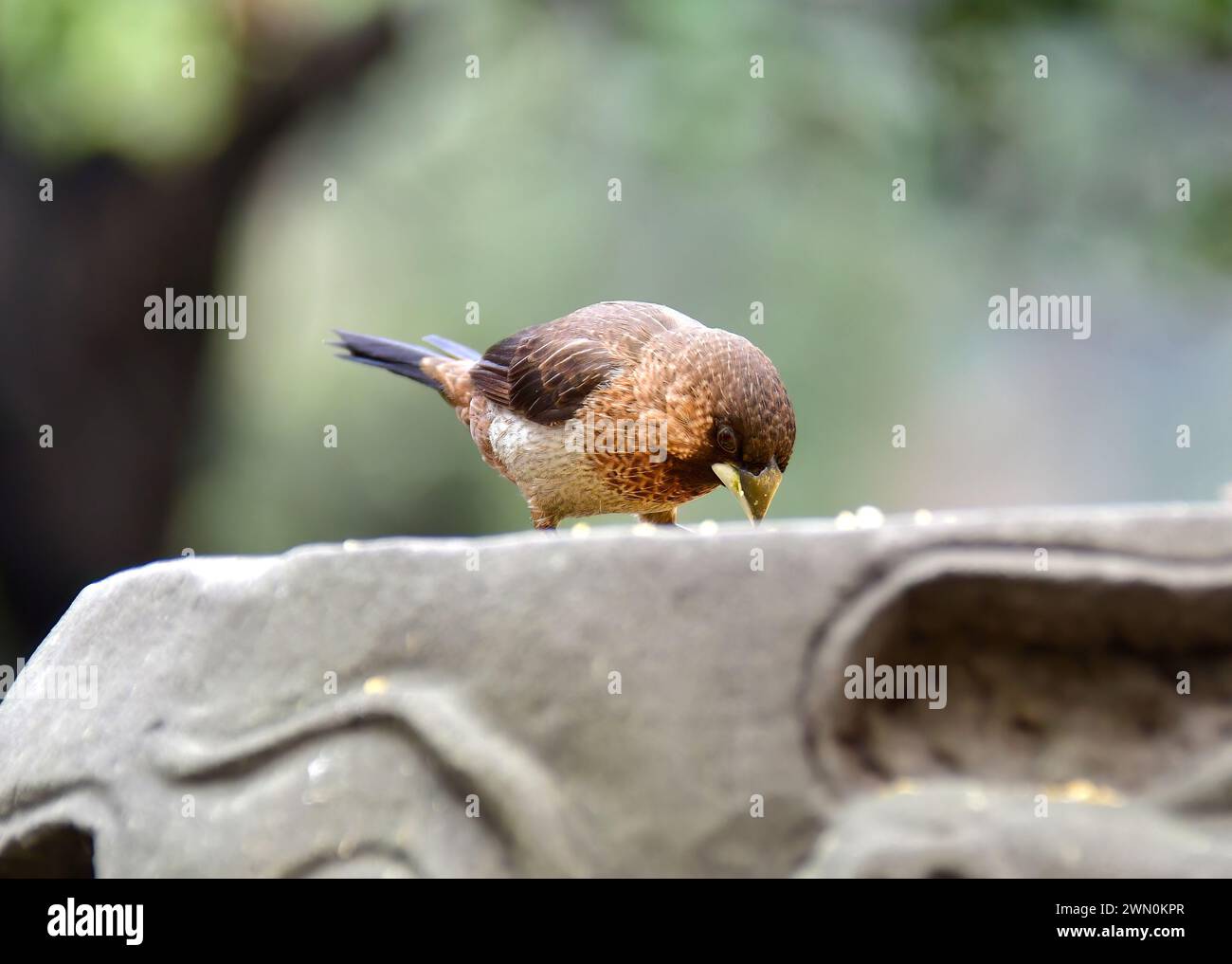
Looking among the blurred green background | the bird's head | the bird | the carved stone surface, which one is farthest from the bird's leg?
the blurred green background

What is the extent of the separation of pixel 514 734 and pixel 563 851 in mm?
177

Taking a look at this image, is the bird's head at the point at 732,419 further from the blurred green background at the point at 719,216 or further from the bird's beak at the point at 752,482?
the blurred green background at the point at 719,216

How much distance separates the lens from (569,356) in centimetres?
339

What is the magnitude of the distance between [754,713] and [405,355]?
2242 mm

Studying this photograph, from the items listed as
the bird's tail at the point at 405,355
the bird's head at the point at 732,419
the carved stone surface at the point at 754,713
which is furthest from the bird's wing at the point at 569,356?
the carved stone surface at the point at 754,713

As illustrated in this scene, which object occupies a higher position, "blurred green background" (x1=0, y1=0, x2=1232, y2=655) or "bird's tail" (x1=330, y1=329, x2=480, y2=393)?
"blurred green background" (x1=0, y1=0, x2=1232, y2=655)

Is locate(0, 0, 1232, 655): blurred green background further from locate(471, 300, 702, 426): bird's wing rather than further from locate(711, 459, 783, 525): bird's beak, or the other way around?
locate(711, 459, 783, 525): bird's beak

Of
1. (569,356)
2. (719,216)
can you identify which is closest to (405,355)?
(569,356)

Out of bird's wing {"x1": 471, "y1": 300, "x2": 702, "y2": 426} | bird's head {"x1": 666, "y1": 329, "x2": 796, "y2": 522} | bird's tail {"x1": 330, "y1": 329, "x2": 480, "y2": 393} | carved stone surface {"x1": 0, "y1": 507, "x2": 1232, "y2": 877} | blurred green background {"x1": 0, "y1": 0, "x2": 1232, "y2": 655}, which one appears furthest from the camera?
blurred green background {"x1": 0, "y1": 0, "x2": 1232, "y2": 655}

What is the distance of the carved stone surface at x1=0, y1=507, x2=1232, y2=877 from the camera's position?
1876mm

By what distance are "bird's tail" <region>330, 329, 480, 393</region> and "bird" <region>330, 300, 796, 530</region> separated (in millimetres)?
231

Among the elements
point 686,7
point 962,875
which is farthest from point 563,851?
point 686,7

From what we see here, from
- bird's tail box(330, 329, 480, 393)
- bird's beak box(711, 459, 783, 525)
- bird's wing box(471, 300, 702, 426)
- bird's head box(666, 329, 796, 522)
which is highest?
bird's tail box(330, 329, 480, 393)

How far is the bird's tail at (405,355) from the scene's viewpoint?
12.6ft
